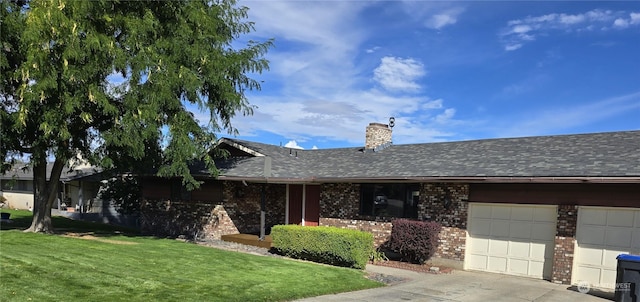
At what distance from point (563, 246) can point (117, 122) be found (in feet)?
42.8

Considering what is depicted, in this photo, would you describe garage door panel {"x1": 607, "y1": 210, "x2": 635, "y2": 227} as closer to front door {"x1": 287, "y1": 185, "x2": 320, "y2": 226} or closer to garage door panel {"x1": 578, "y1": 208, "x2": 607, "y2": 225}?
garage door panel {"x1": 578, "y1": 208, "x2": 607, "y2": 225}

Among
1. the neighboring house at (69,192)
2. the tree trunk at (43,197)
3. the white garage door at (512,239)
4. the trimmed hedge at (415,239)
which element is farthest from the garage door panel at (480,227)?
the neighboring house at (69,192)

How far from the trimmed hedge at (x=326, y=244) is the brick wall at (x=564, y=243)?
500 centimetres

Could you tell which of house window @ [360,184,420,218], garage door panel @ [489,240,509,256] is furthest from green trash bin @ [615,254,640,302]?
house window @ [360,184,420,218]

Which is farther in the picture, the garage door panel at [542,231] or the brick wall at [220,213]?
the brick wall at [220,213]

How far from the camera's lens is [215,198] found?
18.6 m

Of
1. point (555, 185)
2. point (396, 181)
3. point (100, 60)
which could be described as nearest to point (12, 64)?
point (100, 60)

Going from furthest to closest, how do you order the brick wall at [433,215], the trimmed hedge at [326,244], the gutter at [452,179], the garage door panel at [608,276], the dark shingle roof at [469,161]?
1. the brick wall at [433,215]
2. the trimmed hedge at [326,244]
3. the dark shingle roof at [469,161]
4. the garage door panel at [608,276]
5. the gutter at [452,179]

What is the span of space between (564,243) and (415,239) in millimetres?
3988

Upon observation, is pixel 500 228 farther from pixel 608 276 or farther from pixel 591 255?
pixel 608 276

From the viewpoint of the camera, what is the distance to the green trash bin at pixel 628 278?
9.10 meters

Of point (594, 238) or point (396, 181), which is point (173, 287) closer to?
point (396, 181)

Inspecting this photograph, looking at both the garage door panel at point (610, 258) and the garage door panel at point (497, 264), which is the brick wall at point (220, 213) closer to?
the garage door panel at point (497, 264)

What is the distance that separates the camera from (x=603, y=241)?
1148cm
